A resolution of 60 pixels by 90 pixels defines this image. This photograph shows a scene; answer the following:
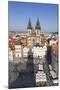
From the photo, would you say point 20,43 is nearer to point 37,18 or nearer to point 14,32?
point 14,32

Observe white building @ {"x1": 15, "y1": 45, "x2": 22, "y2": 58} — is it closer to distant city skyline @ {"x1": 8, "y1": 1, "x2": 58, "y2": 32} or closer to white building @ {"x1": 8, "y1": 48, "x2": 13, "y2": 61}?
white building @ {"x1": 8, "y1": 48, "x2": 13, "y2": 61}

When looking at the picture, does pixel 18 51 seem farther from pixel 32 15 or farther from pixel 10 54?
pixel 32 15

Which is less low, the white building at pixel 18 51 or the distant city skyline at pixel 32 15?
the distant city skyline at pixel 32 15

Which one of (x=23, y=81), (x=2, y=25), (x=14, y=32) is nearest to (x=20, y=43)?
(x=14, y=32)

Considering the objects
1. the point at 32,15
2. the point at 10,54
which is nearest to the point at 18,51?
the point at 10,54

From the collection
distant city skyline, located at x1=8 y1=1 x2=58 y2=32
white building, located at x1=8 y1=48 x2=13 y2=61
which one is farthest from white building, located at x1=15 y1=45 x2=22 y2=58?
distant city skyline, located at x1=8 y1=1 x2=58 y2=32

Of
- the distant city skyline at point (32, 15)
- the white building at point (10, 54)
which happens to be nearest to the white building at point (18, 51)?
the white building at point (10, 54)

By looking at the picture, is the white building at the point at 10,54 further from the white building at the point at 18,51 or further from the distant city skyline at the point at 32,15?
the distant city skyline at the point at 32,15

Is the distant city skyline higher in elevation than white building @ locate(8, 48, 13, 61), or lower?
higher
